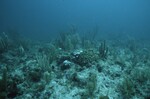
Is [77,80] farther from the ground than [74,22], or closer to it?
closer to it

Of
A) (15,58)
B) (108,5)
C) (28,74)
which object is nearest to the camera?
(28,74)

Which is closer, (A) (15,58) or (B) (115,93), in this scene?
(B) (115,93)

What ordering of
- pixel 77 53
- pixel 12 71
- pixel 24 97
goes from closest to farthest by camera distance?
pixel 24 97
pixel 12 71
pixel 77 53

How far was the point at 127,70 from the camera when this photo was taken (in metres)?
7.94

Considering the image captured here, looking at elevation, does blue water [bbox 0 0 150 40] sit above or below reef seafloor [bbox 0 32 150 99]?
above

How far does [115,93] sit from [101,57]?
3658 mm

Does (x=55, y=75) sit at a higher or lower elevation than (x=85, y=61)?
lower

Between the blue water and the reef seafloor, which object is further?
the blue water

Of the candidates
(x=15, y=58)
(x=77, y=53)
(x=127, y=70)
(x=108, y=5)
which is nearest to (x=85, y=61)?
(x=77, y=53)

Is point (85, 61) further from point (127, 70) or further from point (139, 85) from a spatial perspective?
point (139, 85)

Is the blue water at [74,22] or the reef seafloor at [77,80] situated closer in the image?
the reef seafloor at [77,80]

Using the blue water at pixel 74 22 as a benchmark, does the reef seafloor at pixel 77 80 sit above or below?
below

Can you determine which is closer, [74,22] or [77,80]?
[77,80]

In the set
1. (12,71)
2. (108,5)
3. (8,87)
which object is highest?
(108,5)
